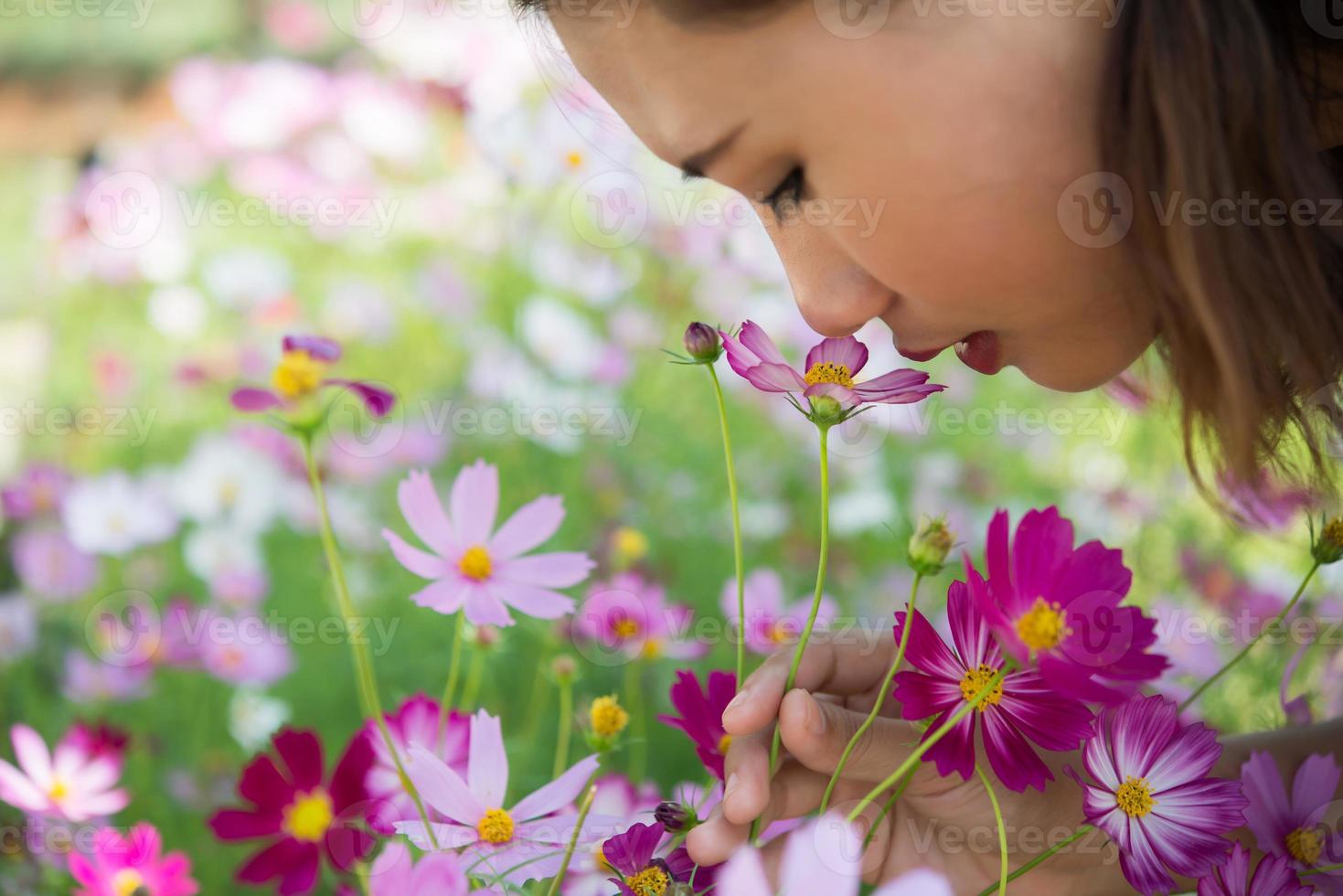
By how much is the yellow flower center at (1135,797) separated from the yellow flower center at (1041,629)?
0.27 ft

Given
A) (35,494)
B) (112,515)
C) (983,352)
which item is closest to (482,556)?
(983,352)

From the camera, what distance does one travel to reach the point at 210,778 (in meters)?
1.01

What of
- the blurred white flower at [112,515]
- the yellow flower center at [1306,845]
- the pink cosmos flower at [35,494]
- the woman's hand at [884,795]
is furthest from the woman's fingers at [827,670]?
the pink cosmos flower at [35,494]

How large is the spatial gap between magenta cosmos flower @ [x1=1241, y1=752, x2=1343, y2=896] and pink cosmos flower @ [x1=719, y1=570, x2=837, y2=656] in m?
0.25

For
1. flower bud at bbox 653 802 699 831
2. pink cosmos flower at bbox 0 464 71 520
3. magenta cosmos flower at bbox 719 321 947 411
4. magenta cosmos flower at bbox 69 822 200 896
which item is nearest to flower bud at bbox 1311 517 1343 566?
magenta cosmos flower at bbox 719 321 947 411

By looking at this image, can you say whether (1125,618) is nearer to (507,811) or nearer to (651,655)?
(507,811)

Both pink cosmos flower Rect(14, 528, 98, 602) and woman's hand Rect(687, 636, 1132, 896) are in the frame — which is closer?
woman's hand Rect(687, 636, 1132, 896)

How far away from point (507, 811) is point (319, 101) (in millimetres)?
1707

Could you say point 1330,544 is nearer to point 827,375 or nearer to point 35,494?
point 827,375

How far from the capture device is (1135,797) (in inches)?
19.3

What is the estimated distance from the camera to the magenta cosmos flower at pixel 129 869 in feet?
1.78

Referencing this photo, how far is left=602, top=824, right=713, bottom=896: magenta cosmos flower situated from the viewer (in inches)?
17.6
